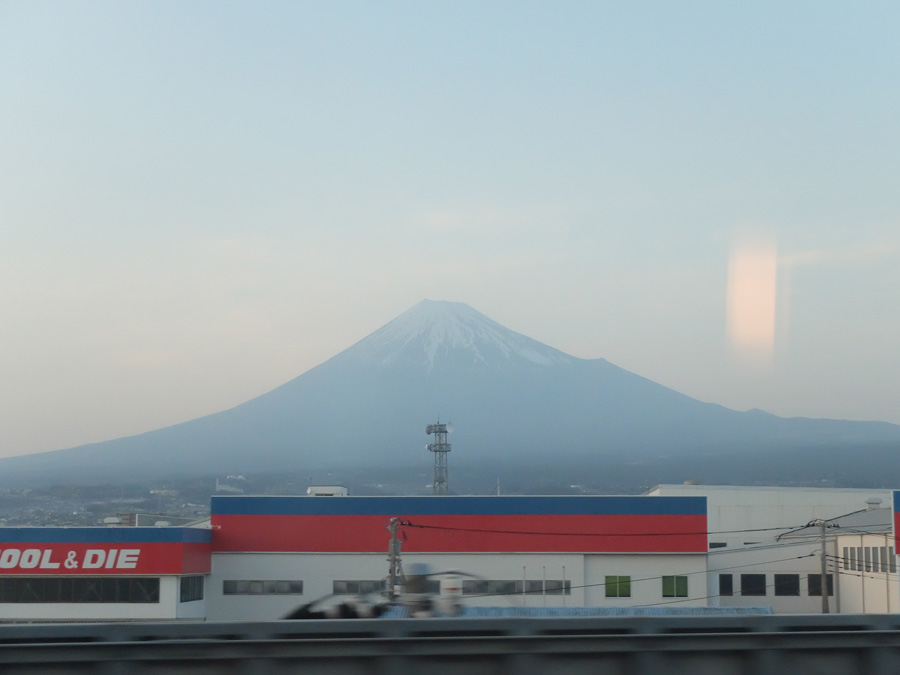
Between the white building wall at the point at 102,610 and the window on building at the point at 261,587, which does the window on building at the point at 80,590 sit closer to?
the white building wall at the point at 102,610

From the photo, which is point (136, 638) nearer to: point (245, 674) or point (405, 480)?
point (245, 674)

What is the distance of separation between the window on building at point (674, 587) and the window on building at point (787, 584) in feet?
20.4

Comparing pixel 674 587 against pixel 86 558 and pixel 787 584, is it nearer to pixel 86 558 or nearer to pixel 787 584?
pixel 787 584

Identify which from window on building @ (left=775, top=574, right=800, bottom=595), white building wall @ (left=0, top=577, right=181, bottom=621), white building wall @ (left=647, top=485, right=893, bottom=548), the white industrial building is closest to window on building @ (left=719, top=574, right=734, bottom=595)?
window on building @ (left=775, top=574, right=800, bottom=595)

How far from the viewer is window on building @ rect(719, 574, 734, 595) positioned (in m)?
35.9

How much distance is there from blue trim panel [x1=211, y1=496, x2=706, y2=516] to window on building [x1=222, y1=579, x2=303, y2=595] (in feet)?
7.53

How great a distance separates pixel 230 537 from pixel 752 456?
181698 mm

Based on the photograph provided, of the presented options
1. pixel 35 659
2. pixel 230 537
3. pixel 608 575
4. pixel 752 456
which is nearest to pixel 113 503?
pixel 230 537

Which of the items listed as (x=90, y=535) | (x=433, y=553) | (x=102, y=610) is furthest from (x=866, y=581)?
(x=90, y=535)

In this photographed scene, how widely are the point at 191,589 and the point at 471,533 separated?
962cm

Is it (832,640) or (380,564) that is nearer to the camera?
(832,640)

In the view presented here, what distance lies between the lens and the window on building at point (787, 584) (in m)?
36.5

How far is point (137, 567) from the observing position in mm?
30766

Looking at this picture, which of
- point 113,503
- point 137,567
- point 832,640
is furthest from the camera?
point 113,503
